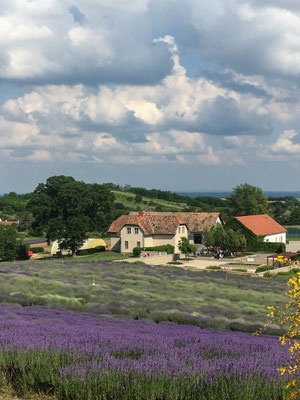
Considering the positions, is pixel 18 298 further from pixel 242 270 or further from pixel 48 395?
pixel 242 270

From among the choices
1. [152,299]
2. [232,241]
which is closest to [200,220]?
[232,241]

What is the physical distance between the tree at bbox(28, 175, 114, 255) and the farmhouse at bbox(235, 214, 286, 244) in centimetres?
2041

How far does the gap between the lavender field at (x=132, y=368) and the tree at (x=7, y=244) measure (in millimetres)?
60379

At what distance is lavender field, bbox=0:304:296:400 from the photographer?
641 cm

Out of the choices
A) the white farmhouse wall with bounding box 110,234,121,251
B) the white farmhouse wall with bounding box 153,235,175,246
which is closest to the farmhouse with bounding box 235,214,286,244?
the white farmhouse wall with bounding box 153,235,175,246

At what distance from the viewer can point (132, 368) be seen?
6.98 meters

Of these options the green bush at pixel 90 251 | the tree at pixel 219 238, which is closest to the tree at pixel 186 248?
the tree at pixel 219 238

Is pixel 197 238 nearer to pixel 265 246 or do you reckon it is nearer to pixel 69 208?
pixel 265 246

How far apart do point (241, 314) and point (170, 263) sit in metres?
35.6

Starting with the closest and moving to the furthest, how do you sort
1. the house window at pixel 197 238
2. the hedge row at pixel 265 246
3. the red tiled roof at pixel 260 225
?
the hedge row at pixel 265 246 < the red tiled roof at pixel 260 225 < the house window at pixel 197 238

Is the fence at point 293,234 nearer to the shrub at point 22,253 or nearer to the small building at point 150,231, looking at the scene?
the small building at point 150,231

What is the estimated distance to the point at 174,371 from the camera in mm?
6938

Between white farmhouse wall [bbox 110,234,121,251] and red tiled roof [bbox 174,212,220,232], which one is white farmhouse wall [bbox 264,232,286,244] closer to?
red tiled roof [bbox 174,212,220,232]

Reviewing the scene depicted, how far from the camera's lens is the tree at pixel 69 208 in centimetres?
6444
